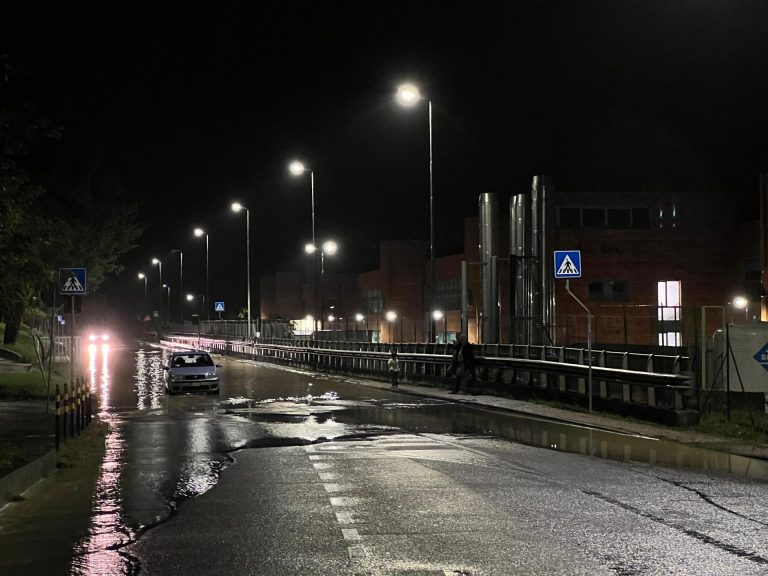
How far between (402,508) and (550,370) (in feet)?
44.4

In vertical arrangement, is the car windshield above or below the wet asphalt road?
above

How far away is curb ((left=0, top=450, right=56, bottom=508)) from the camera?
33.0 ft

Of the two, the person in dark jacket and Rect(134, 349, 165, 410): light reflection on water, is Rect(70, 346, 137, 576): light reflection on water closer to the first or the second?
Rect(134, 349, 165, 410): light reflection on water

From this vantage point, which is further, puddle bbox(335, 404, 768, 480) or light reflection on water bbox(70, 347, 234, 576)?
puddle bbox(335, 404, 768, 480)

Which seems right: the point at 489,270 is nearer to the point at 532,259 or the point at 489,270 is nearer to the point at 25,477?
the point at 532,259

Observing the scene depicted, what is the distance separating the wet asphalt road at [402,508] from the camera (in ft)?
23.6

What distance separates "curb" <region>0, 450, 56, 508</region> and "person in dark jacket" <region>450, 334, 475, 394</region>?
47.6 ft

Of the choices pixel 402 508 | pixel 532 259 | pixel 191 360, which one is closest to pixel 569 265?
pixel 402 508

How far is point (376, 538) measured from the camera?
311 inches

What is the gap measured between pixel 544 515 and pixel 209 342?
62.4 metres

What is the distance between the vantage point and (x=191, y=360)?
2884 centimetres

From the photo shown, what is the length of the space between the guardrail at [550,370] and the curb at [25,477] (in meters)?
10.7

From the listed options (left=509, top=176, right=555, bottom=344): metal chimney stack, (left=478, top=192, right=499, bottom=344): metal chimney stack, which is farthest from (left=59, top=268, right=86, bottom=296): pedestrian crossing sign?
(left=509, top=176, right=555, bottom=344): metal chimney stack

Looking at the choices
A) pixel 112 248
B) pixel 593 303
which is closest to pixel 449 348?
pixel 593 303
